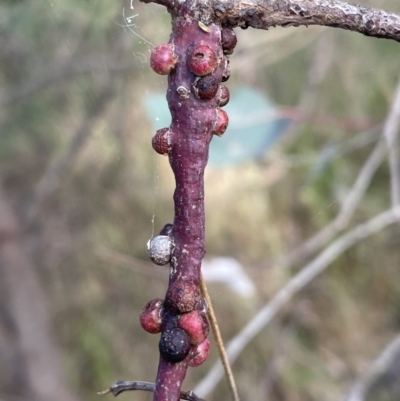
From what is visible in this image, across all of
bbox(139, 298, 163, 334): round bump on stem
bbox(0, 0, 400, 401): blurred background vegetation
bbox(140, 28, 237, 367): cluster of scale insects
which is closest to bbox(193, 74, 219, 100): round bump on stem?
bbox(140, 28, 237, 367): cluster of scale insects

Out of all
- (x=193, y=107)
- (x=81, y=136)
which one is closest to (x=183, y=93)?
(x=193, y=107)

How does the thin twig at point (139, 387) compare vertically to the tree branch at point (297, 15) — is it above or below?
below

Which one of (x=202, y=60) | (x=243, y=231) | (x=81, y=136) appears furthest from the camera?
(x=243, y=231)

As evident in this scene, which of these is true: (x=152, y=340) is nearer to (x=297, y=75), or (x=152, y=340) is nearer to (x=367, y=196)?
(x=367, y=196)

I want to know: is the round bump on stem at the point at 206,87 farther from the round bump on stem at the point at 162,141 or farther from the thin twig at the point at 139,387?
the thin twig at the point at 139,387

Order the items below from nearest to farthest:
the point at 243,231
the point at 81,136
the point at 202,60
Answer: the point at 202,60 < the point at 81,136 < the point at 243,231

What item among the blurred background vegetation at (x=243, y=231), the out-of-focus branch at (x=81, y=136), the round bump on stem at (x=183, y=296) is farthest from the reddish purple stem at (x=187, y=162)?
the blurred background vegetation at (x=243, y=231)

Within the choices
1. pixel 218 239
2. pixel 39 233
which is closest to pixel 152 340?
pixel 218 239

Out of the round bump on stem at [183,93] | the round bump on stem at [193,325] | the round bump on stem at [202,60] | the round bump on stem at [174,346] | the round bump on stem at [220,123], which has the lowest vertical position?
the round bump on stem at [174,346]

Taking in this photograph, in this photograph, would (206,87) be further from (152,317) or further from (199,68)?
(152,317)
